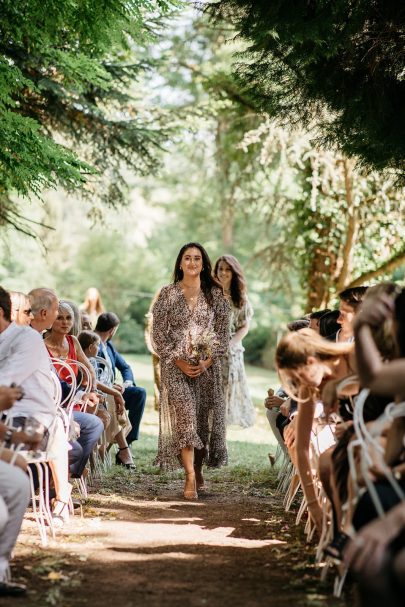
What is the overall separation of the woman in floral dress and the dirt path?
60 cm

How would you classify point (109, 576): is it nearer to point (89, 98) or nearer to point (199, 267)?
point (199, 267)

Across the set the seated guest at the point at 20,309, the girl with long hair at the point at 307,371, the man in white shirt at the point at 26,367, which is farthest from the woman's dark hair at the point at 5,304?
the girl with long hair at the point at 307,371

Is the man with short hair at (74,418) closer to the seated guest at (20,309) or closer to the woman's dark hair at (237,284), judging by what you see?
the seated guest at (20,309)

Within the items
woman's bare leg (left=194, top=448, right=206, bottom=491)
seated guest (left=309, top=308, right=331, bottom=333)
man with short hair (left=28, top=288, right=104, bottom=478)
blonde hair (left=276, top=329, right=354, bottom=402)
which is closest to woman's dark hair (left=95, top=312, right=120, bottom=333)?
woman's bare leg (left=194, top=448, right=206, bottom=491)

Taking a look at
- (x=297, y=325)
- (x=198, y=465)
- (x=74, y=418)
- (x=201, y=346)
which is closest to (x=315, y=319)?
(x=297, y=325)

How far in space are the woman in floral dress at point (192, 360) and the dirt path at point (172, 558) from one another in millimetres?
605

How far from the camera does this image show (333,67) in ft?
22.8

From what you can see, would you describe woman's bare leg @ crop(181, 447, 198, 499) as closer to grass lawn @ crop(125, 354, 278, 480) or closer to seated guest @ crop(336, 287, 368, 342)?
grass lawn @ crop(125, 354, 278, 480)

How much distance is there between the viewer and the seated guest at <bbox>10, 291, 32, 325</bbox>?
6.33 meters

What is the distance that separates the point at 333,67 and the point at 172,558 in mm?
3748

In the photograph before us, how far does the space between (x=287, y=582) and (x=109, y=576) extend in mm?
956

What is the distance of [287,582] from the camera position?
4914 millimetres

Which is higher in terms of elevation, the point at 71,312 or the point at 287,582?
the point at 71,312

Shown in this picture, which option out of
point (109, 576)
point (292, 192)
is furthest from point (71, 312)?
point (292, 192)
